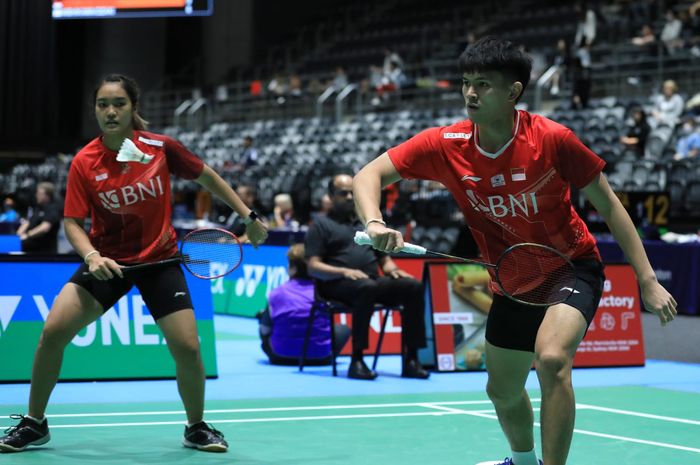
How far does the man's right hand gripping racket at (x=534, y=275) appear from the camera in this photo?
12.4 feet

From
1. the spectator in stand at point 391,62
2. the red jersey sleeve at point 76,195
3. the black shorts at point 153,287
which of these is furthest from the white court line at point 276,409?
the spectator in stand at point 391,62

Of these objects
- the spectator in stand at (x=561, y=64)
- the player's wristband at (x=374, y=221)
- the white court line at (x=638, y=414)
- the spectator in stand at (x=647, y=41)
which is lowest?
the white court line at (x=638, y=414)

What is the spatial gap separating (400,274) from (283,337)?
3.86 feet

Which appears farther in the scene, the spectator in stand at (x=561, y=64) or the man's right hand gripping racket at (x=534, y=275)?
the spectator in stand at (x=561, y=64)

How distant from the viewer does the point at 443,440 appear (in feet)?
18.4

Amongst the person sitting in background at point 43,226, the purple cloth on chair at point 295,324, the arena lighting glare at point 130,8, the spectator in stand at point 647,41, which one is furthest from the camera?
the spectator in stand at point 647,41

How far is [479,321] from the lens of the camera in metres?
8.68

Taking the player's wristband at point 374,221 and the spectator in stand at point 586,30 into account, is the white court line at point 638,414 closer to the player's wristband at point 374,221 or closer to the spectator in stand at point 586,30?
the player's wristband at point 374,221

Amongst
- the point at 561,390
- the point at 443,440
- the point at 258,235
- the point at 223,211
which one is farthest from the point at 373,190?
the point at 223,211

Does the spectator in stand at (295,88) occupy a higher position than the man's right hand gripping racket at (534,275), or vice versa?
the spectator in stand at (295,88)

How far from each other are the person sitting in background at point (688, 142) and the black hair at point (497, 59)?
11083mm

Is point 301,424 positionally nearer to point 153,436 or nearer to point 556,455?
point 153,436

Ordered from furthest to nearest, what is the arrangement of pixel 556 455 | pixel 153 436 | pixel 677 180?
pixel 677 180, pixel 153 436, pixel 556 455

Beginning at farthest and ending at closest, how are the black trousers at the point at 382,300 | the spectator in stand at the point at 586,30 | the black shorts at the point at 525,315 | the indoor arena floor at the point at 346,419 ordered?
the spectator in stand at the point at 586,30 < the black trousers at the point at 382,300 < the indoor arena floor at the point at 346,419 < the black shorts at the point at 525,315
